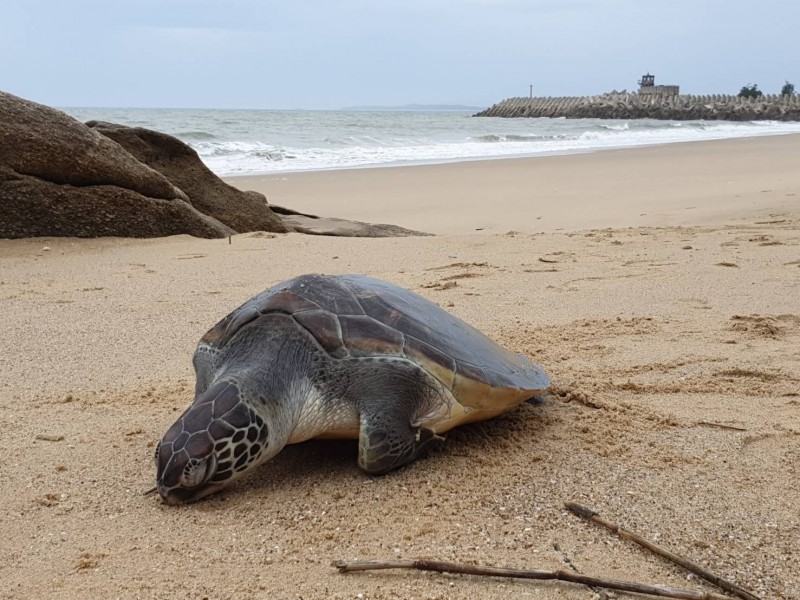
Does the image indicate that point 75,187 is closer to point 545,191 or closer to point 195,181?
point 195,181

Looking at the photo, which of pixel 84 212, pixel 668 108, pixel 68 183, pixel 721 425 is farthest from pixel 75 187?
pixel 668 108

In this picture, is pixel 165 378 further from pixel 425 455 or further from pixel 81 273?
pixel 81 273

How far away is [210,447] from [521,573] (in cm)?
91

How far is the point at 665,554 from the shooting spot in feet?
6.04

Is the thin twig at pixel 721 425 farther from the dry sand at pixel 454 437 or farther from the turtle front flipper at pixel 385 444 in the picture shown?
the turtle front flipper at pixel 385 444

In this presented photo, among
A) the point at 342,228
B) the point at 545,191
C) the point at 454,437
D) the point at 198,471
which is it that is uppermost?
the point at 545,191

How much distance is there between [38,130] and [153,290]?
222 cm

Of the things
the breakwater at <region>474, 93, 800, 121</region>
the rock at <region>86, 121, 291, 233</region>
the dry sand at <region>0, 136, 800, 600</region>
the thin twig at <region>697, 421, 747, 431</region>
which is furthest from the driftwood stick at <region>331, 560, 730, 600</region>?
the breakwater at <region>474, 93, 800, 121</region>

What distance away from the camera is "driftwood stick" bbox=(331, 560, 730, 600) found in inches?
65.7

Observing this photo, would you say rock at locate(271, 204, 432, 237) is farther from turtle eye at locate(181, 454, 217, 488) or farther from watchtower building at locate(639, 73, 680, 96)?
watchtower building at locate(639, 73, 680, 96)

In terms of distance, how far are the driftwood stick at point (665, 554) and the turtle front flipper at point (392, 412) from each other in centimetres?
51

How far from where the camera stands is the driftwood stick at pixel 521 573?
167 centimetres

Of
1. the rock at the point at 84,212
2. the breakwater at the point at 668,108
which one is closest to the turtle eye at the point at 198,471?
the rock at the point at 84,212

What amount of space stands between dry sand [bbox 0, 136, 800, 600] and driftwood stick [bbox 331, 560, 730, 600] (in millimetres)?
25
